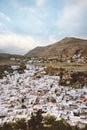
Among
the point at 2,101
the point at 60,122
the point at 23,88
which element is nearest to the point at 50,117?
the point at 60,122

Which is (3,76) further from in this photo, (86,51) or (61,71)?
(86,51)

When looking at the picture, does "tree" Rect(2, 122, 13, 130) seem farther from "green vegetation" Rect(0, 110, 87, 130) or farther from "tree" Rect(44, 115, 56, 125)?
"tree" Rect(44, 115, 56, 125)

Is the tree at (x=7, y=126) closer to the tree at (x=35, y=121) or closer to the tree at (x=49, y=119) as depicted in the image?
the tree at (x=35, y=121)

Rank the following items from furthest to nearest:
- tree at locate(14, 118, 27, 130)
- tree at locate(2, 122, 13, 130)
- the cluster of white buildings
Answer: the cluster of white buildings < tree at locate(14, 118, 27, 130) < tree at locate(2, 122, 13, 130)

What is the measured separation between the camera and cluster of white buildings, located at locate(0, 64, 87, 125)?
29.8m

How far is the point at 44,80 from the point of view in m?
42.5

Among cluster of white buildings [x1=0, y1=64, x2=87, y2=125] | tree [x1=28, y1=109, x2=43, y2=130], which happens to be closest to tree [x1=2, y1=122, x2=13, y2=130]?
cluster of white buildings [x1=0, y1=64, x2=87, y2=125]

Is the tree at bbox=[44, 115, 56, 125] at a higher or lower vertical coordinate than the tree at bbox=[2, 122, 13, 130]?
higher

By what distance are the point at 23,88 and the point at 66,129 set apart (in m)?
16.0

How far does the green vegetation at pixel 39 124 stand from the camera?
2573 centimetres

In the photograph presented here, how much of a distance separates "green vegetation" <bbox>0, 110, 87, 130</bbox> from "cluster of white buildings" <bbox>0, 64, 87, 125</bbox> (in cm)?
118

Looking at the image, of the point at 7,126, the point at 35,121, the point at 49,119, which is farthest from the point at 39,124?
the point at 7,126

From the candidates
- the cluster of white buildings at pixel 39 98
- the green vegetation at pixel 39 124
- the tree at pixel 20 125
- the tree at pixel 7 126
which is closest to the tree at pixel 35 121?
the green vegetation at pixel 39 124

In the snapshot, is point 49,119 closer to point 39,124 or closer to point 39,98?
point 39,124
